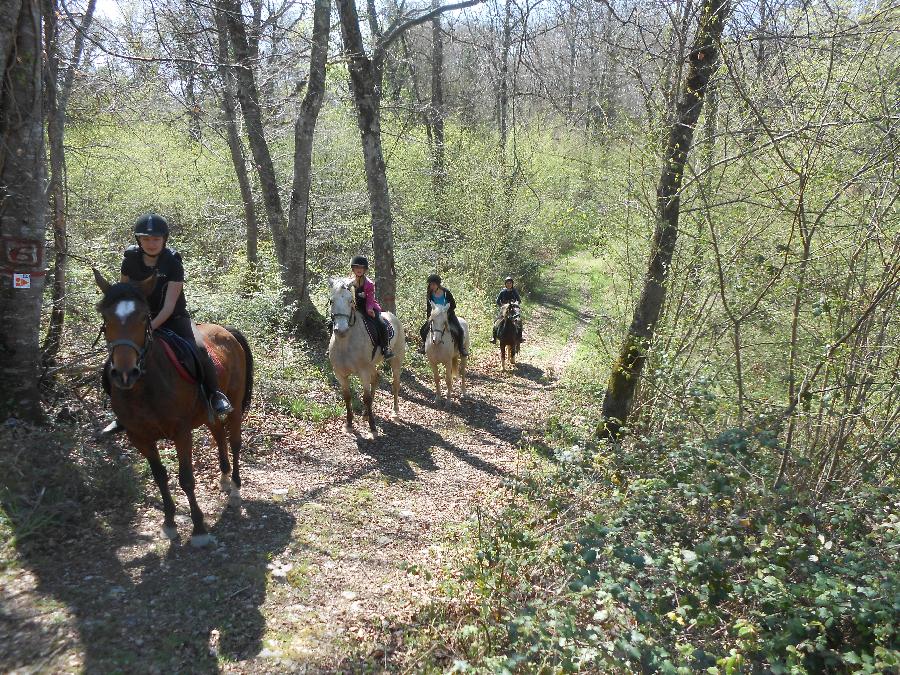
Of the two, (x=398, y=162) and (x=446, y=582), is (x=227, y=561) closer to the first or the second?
(x=446, y=582)

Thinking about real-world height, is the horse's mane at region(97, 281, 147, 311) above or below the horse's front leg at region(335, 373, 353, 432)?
above

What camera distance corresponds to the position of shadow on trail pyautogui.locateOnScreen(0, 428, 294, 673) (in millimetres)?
3650

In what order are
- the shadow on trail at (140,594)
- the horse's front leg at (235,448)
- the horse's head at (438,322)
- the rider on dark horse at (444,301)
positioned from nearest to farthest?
the shadow on trail at (140,594) < the horse's front leg at (235,448) < the horse's head at (438,322) < the rider on dark horse at (444,301)

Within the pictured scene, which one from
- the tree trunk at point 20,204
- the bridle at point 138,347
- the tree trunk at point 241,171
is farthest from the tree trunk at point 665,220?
the tree trunk at point 241,171

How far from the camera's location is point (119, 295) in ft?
14.4

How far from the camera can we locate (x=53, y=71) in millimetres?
6508

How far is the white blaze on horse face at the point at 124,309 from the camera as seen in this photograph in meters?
4.35

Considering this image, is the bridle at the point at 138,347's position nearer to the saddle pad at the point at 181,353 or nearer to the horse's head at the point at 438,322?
the saddle pad at the point at 181,353

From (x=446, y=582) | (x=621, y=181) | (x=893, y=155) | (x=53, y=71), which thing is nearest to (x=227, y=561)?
(x=446, y=582)

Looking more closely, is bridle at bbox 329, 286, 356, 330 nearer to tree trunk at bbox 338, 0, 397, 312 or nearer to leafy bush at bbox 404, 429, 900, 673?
tree trunk at bbox 338, 0, 397, 312

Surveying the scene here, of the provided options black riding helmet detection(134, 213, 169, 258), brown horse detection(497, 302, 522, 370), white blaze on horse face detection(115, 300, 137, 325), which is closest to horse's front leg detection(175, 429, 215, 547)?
white blaze on horse face detection(115, 300, 137, 325)

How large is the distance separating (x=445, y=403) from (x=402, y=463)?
11.5 ft

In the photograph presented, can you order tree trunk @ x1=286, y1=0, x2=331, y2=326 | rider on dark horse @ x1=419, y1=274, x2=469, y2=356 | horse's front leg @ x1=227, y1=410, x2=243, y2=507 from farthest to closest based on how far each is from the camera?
rider on dark horse @ x1=419, y1=274, x2=469, y2=356, tree trunk @ x1=286, y1=0, x2=331, y2=326, horse's front leg @ x1=227, y1=410, x2=243, y2=507

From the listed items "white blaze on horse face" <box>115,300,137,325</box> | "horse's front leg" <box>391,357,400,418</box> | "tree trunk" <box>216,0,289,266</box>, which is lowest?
"horse's front leg" <box>391,357,400,418</box>
